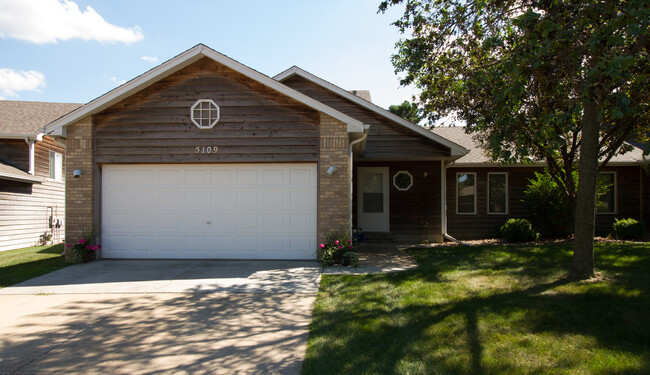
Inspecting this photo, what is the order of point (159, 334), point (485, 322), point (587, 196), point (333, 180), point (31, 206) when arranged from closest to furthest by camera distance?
point (159, 334), point (485, 322), point (587, 196), point (333, 180), point (31, 206)

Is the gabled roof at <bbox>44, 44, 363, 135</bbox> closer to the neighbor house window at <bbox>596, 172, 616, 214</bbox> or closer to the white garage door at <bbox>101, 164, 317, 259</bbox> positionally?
the white garage door at <bbox>101, 164, 317, 259</bbox>

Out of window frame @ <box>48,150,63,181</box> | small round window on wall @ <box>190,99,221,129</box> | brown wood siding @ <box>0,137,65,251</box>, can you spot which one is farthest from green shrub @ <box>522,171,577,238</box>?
window frame @ <box>48,150,63,181</box>

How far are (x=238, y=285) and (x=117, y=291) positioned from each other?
1974mm

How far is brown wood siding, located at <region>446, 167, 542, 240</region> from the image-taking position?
47.7 feet

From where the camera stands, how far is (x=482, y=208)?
14672 mm

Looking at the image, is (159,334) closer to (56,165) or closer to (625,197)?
(56,165)

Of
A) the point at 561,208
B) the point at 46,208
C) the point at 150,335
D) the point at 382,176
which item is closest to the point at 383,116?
the point at 382,176

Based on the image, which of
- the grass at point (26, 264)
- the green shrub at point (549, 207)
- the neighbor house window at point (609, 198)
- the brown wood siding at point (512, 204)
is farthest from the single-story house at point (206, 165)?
the neighbor house window at point (609, 198)

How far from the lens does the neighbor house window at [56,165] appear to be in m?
15.4

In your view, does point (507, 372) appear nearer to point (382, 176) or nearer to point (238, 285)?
point (238, 285)

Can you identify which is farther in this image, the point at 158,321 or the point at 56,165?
the point at 56,165

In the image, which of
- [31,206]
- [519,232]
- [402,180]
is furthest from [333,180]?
[31,206]

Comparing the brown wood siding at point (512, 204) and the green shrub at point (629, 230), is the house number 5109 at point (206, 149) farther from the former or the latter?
the green shrub at point (629, 230)

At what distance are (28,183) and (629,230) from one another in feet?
65.4
